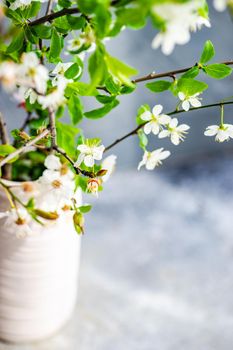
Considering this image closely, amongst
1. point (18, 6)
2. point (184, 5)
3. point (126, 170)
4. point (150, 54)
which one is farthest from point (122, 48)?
point (184, 5)

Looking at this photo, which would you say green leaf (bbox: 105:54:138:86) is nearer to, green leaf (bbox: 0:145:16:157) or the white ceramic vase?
green leaf (bbox: 0:145:16:157)

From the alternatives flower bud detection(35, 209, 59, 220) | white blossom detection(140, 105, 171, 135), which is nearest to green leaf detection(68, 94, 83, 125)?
white blossom detection(140, 105, 171, 135)

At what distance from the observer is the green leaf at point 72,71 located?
87cm

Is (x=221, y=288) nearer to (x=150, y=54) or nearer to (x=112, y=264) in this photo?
(x=112, y=264)

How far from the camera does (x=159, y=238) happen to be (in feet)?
5.81

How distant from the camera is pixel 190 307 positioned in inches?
59.5

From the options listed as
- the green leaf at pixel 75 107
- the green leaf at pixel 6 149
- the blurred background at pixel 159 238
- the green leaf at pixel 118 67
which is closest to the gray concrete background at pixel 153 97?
the blurred background at pixel 159 238

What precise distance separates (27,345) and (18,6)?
Answer: 2.59 ft

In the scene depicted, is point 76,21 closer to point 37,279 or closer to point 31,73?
point 31,73

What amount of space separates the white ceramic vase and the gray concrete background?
29.1 inches

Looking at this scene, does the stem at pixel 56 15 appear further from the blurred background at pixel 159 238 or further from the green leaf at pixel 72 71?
the blurred background at pixel 159 238

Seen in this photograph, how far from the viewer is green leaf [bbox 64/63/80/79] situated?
34.3 inches

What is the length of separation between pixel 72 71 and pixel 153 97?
1.21 m

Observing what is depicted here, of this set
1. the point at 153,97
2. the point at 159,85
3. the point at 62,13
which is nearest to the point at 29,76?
the point at 62,13
